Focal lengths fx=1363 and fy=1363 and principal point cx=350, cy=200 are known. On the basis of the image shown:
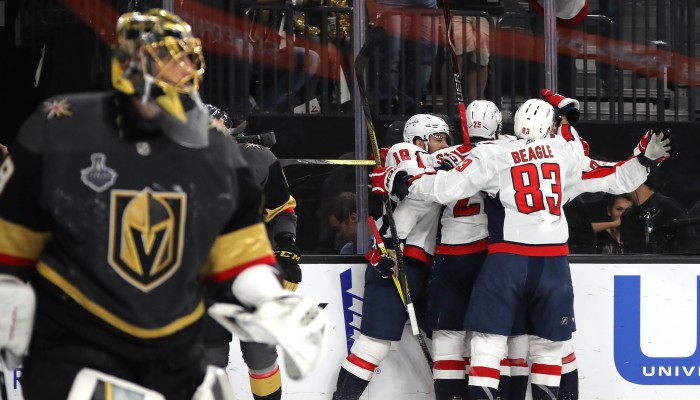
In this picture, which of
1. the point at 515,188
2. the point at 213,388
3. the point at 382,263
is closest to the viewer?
the point at 213,388

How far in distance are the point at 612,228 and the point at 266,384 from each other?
68.8 inches

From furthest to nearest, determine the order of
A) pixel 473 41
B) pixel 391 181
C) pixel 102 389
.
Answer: pixel 473 41 < pixel 391 181 < pixel 102 389

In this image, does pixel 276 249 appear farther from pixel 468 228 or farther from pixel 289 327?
pixel 289 327

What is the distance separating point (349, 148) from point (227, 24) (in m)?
0.73

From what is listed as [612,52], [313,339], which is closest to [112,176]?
[313,339]

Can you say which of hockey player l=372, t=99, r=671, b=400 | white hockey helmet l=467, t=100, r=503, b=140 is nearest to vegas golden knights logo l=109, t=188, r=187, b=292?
hockey player l=372, t=99, r=671, b=400

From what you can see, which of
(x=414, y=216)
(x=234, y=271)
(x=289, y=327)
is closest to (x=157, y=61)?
(x=234, y=271)

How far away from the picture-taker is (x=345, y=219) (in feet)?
18.1

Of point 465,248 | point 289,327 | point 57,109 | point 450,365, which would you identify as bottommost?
point 450,365

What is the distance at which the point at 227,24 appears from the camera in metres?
5.64

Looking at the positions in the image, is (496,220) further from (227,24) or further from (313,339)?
(313,339)

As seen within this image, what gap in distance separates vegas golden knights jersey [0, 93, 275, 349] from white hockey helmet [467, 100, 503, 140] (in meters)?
2.90

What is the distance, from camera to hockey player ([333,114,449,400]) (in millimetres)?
5203

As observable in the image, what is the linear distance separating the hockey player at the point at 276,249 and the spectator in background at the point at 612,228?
56.3 inches
